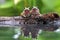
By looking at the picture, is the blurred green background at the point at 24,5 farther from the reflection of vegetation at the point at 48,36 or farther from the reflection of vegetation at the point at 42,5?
the reflection of vegetation at the point at 48,36

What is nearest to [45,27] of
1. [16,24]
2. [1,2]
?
[16,24]

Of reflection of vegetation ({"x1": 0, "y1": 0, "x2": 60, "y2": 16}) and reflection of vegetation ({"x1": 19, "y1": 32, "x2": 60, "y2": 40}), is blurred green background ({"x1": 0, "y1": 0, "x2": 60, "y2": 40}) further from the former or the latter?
reflection of vegetation ({"x1": 19, "y1": 32, "x2": 60, "y2": 40})

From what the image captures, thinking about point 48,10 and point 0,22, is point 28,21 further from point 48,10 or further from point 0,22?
point 48,10

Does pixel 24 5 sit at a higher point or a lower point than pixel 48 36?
higher

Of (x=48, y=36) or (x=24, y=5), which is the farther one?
(x=24, y=5)

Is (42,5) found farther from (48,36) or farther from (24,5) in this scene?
(48,36)

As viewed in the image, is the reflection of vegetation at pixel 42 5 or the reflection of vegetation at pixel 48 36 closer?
the reflection of vegetation at pixel 48 36

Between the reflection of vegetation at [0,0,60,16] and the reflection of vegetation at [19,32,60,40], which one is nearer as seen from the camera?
the reflection of vegetation at [19,32,60,40]

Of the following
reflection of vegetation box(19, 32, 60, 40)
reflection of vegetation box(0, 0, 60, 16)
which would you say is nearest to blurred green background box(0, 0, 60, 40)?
reflection of vegetation box(0, 0, 60, 16)

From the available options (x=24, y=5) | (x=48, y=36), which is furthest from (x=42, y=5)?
(x=48, y=36)

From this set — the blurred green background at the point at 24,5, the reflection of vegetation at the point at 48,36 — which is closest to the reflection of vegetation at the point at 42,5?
the blurred green background at the point at 24,5

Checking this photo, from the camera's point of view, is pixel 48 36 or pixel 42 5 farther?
pixel 42 5

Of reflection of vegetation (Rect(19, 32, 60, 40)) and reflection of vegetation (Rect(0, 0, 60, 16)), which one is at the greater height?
reflection of vegetation (Rect(0, 0, 60, 16))

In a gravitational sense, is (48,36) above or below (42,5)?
below
